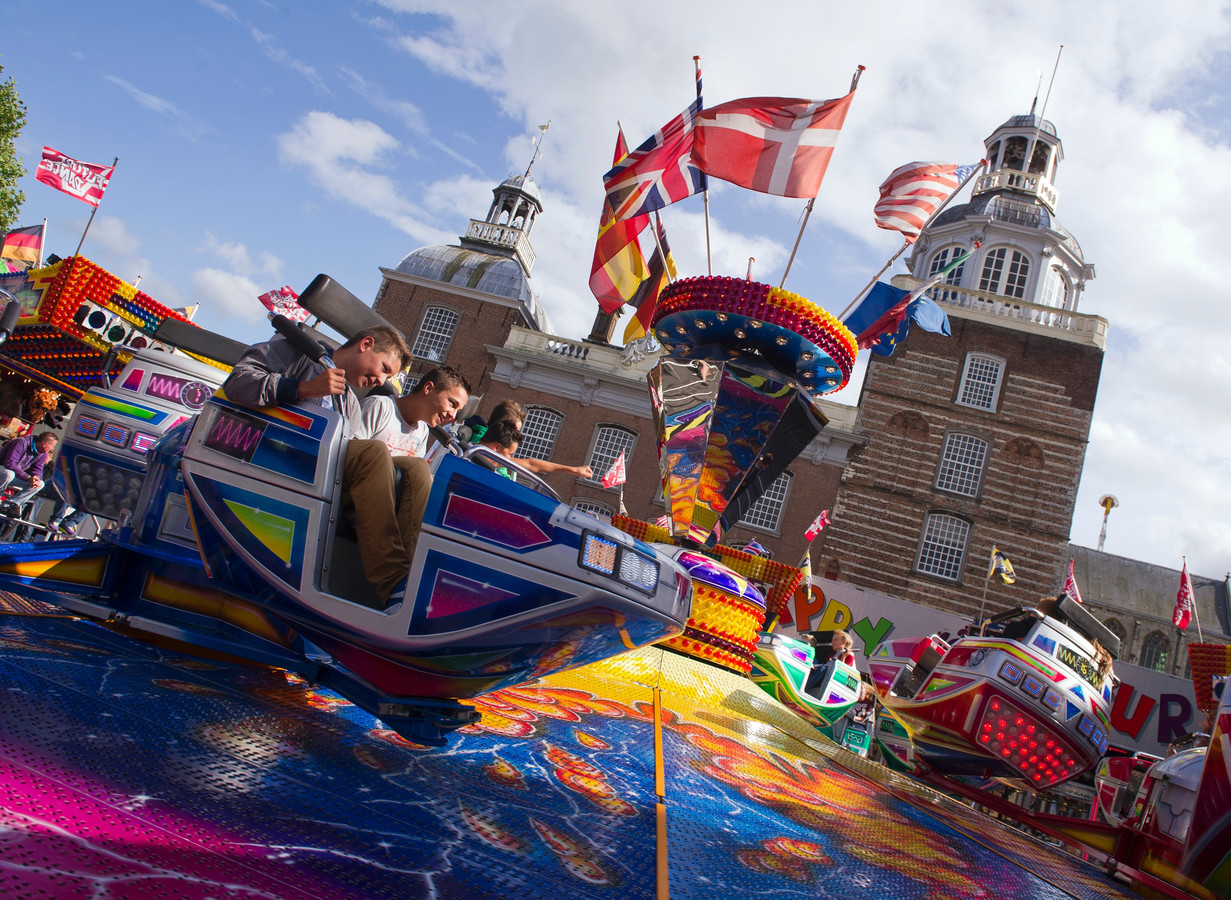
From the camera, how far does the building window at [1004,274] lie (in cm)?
2581

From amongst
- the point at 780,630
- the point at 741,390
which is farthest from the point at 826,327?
the point at 780,630

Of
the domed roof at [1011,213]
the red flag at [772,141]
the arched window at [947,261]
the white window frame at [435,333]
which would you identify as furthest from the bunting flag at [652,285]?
the domed roof at [1011,213]

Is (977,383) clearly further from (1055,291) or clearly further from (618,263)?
(618,263)

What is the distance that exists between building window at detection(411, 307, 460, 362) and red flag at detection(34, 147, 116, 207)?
1494cm

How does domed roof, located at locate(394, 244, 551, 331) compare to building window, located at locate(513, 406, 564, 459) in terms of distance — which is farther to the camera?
domed roof, located at locate(394, 244, 551, 331)

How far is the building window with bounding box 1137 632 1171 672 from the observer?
1344 inches

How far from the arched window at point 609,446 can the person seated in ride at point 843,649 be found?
16110 mm

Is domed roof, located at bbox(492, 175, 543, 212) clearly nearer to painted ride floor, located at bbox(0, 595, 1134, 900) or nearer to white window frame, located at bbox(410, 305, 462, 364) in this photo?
white window frame, located at bbox(410, 305, 462, 364)

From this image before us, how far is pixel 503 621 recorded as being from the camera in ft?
7.39

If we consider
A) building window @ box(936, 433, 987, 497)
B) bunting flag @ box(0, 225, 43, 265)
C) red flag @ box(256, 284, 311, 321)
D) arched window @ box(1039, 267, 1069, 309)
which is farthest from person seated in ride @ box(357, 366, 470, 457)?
arched window @ box(1039, 267, 1069, 309)

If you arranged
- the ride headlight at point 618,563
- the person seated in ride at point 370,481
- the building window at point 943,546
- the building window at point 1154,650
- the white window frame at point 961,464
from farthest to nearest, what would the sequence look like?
the building window at point 1154,650, the white window frame at point 961,464, the building window at point 943,546, the person seated in ride at point 370,481, the ride headlight at point 618,563

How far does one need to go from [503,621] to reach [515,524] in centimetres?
29

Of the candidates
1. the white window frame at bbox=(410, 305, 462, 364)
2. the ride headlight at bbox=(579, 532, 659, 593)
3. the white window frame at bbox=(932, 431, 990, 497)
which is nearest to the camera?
the ride headlight at bbox=(579, 532, 659, 593)

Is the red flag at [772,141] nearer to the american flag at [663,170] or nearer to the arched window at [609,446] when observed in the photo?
the american flag at [663,170]
